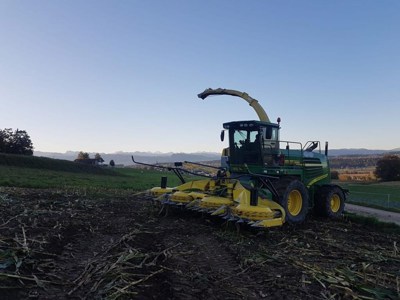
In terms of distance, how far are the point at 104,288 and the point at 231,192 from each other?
6642 millimetres

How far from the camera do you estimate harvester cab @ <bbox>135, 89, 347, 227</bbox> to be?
10.7 metres

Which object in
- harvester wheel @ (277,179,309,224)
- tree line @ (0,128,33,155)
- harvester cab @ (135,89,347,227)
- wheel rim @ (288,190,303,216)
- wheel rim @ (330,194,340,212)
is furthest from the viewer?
tree line @ (0,128,33,155)

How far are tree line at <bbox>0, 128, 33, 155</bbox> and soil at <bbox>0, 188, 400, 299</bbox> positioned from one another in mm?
57005

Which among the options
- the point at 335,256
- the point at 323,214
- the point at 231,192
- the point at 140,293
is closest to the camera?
the point at 140,293

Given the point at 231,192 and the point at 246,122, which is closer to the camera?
the point at 231,192

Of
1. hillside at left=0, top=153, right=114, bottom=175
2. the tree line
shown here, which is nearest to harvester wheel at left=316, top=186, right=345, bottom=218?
hillside at left=0, top=153, right=114, bottom=175

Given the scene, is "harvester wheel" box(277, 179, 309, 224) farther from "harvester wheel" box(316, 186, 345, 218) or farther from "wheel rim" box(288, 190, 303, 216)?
"harvester wheel" box(316, 186, 345, 218)

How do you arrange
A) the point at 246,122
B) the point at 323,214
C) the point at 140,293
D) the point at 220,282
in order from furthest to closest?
the point at 323,214
the point at 246,122
the point at 220,282
the point at 140,293

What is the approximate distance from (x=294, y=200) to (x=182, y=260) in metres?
6.68

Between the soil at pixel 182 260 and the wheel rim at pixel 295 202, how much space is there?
993 millimetres

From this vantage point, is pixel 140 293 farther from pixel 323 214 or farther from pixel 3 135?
pixel 3 135

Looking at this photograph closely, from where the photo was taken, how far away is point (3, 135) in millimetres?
63875

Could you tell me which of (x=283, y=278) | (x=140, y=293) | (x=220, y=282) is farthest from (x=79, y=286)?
(x=283, y=278)

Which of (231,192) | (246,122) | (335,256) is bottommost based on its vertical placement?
(335,256)
